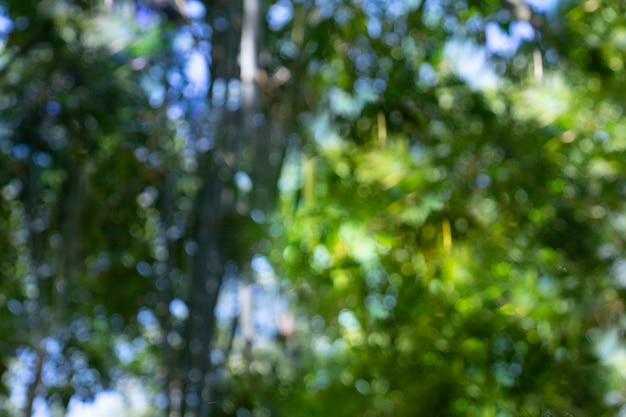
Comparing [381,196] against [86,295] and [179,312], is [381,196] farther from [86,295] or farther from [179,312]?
[86,295]

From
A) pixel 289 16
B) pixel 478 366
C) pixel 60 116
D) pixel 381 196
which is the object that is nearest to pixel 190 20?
pixel 289 16

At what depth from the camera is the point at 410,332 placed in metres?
2.50

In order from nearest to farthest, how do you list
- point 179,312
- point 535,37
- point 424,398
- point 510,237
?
point 424,398
point 535,37
point 510,237
point 179,312

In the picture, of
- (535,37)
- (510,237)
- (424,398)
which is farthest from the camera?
(510,237)

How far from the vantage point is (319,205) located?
2666 mm

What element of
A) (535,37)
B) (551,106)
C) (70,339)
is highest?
(535,37)

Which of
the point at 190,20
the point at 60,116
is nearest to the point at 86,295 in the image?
the point at 60,116

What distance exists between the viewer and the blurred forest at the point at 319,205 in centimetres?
256

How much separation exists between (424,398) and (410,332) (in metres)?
0.17

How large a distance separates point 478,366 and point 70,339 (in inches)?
77.2

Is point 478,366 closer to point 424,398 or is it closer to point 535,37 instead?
point 424,398

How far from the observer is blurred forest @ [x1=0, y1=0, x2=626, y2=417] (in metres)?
2.56

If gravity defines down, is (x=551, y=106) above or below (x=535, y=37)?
below

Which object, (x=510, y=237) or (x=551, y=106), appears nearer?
(x=510, y=237)
